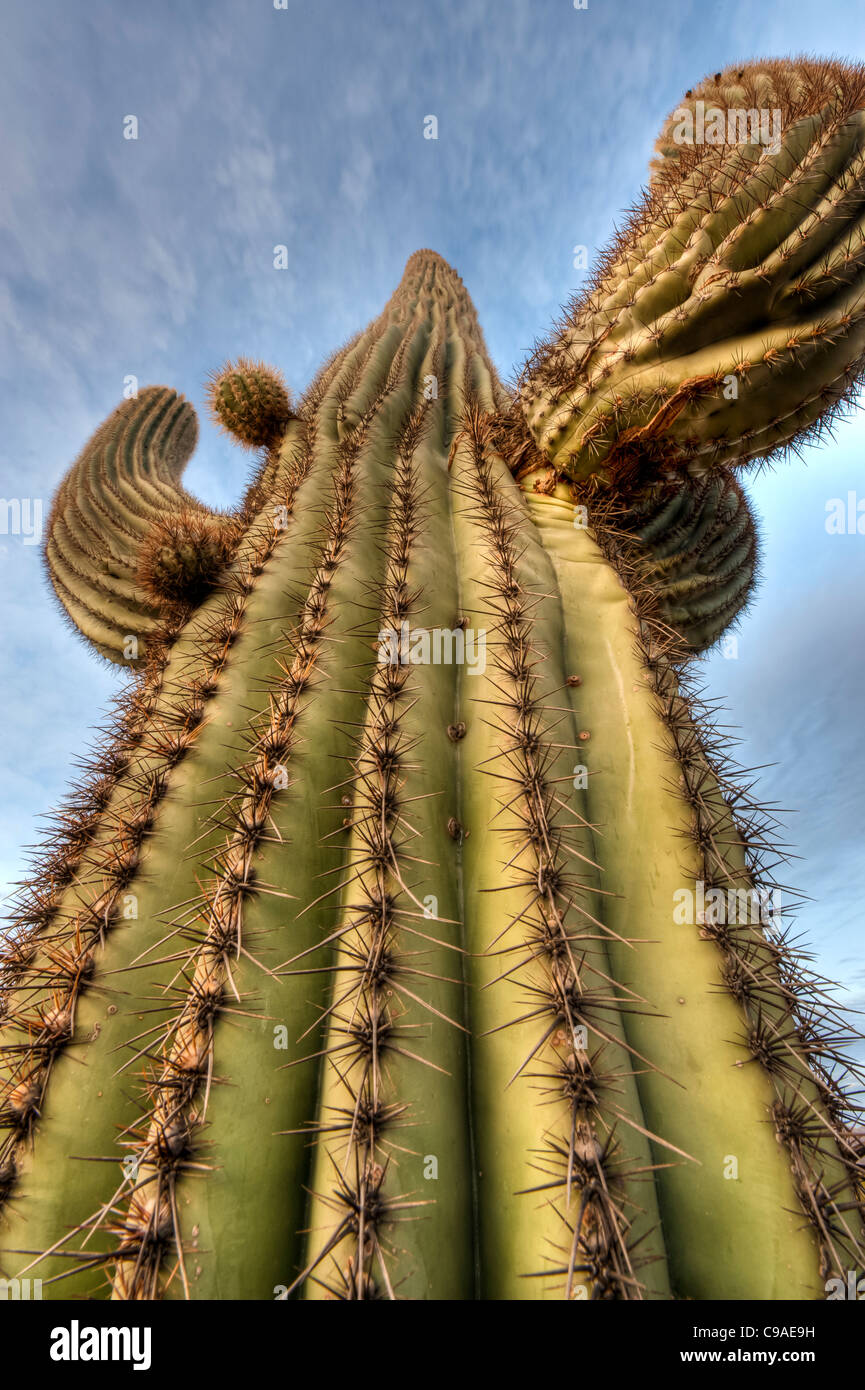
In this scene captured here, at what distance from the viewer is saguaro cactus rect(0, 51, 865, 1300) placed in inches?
61.4

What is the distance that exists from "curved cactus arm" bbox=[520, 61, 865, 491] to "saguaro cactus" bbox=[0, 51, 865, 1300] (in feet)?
0.07

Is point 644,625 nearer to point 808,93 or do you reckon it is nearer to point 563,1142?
point 563,1142

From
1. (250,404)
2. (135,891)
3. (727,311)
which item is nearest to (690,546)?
(727,311)

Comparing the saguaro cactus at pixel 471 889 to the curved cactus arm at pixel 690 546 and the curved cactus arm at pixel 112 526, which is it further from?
the curved cactus arm at pixel 112 526

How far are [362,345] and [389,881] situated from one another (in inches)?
205

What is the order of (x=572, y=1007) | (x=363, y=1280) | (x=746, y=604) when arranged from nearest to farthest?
(x=363, y=1280) → (x=572, y=1007) → (x=746, y=604)

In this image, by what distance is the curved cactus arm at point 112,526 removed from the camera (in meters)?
5.29

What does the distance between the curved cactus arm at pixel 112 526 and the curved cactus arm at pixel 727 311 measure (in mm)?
3351

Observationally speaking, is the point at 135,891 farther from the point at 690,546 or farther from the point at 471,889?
the point at 690,546

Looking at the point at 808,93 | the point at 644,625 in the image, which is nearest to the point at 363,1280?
→ the point at 644,625

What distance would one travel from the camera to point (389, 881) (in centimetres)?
197

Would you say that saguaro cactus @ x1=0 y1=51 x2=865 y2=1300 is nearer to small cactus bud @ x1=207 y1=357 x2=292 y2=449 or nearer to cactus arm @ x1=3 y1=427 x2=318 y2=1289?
cactus arm @ x1=3 y1=427 x2=318 y2=1289

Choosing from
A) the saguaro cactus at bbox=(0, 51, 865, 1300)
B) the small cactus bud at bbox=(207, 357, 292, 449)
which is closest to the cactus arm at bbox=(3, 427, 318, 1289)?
the saguaro cactus at bbox=(0, 51, 865, 1300)
